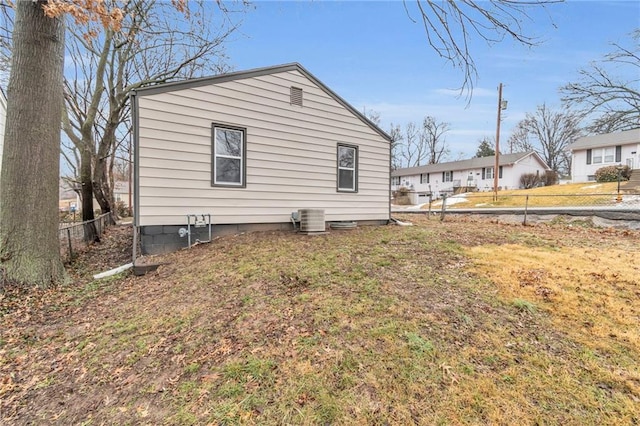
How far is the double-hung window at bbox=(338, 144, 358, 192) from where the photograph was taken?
8.66 meters

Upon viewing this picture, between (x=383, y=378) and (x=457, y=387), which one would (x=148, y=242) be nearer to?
(x=383, y=378)

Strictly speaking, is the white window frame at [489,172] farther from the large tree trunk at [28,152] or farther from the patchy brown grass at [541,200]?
the large tree trunk at [28,152]

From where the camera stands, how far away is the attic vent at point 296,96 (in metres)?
7.69

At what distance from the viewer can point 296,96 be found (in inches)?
305

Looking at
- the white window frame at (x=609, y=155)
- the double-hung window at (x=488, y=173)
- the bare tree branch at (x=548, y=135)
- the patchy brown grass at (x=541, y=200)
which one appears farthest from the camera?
the bare tree branch at (x=548, y=135)

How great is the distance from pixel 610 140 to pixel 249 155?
33969 mm

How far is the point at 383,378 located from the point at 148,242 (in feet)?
16.9

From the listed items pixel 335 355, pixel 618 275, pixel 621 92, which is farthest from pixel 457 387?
pixel 621 92

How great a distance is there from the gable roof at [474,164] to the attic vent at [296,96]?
31.7 metres

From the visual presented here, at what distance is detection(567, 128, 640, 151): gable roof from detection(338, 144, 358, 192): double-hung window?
94.8 feet

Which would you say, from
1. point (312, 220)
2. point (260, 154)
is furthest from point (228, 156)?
point (312, 220)

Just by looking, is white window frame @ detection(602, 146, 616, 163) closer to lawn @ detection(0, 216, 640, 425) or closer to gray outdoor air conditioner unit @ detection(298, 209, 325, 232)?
lawn @ detection(0, 216, 640, 425)

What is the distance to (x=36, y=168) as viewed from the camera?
4488mm

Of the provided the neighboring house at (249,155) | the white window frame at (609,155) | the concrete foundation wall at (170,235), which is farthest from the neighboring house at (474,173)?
the concrete foundation wall at (170,235)
